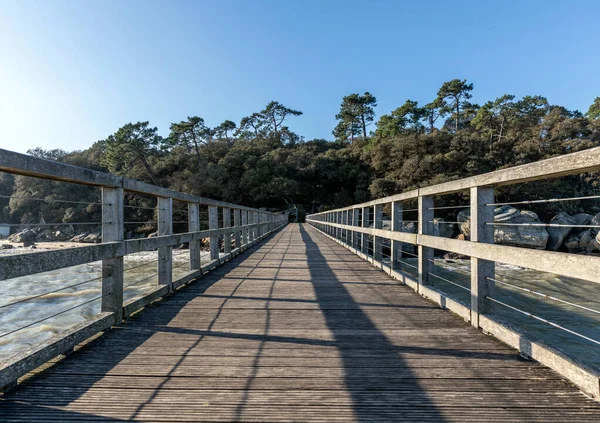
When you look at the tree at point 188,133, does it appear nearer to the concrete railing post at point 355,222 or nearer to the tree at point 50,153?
the tree at point 50,153

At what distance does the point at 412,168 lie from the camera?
3181 cm

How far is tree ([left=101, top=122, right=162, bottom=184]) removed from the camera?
3960 centimetres

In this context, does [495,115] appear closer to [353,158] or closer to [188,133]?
[353,158]

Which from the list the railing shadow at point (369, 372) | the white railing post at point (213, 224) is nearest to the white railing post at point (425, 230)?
the railing shadow at point (369, 372)

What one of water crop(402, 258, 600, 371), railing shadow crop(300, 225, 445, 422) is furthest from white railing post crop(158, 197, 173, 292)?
water crop(402, 258, 600, 371)

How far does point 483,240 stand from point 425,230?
1016 millimetres

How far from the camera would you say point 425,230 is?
344 centimetres

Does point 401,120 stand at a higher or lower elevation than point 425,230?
higher

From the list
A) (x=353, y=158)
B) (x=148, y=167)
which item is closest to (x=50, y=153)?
(x=148, y=167)

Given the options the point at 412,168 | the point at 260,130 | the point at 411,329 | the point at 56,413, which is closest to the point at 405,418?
the point at 411,329

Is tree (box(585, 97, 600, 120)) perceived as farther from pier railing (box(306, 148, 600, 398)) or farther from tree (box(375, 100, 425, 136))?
pier railing (box(306, 148, 600, 398))

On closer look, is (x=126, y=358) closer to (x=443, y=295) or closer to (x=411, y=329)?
(x=411, y=329)

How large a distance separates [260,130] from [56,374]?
67.9 m

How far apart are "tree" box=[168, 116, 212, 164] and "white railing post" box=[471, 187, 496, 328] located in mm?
46894
